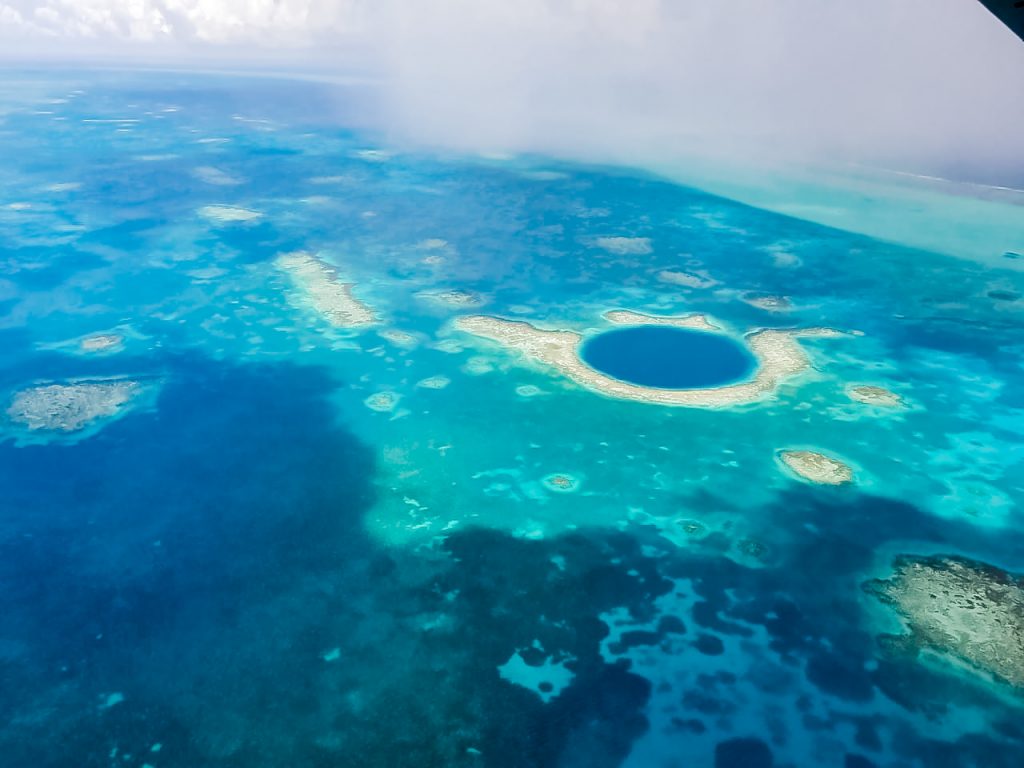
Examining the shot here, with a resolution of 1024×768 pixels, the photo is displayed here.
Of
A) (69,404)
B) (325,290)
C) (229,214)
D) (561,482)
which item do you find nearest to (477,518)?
(561,482)

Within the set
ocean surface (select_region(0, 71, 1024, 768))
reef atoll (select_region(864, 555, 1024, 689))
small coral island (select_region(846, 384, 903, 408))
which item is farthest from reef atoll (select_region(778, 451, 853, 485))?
small coral island (select_region(846, 384, 903, 408))

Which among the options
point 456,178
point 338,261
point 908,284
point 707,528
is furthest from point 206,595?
point 456,178

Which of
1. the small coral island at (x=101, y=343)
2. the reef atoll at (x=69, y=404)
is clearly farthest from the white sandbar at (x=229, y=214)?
the reef atoll at (x=69, y=404)

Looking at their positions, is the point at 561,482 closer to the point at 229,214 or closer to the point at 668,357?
the point at 668,357

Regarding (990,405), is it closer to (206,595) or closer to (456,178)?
(206,595)

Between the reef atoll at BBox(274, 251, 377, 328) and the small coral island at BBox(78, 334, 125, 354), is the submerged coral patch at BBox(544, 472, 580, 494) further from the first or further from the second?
the small coral island at BBox(78, 334, 125, 354)

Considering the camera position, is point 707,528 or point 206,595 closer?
point 206,595

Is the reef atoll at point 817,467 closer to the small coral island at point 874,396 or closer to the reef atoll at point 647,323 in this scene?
the reef atoll at point 647,323

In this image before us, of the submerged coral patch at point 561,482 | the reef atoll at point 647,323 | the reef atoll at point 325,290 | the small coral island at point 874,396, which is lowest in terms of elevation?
the reef atoll at point 325,290
